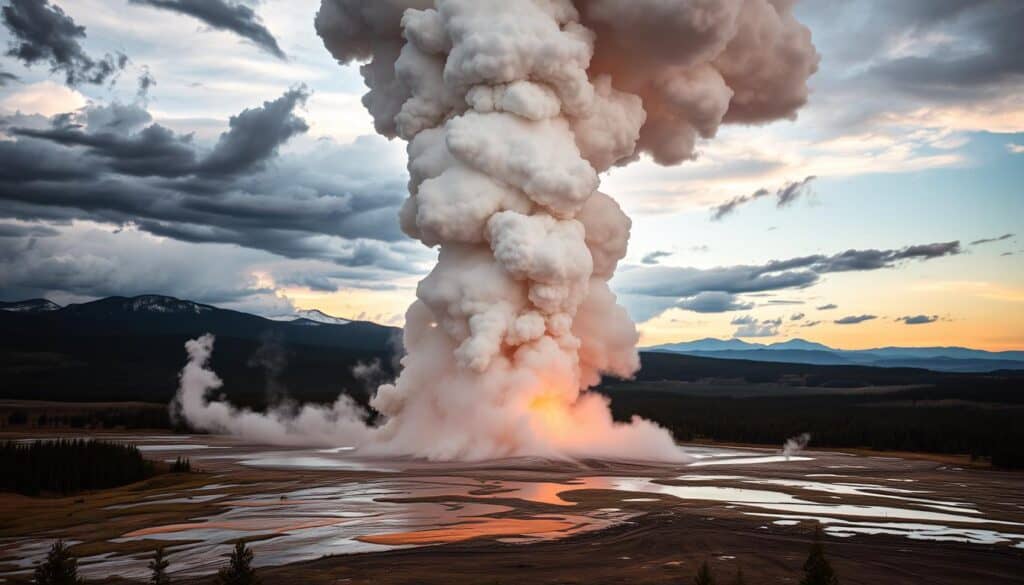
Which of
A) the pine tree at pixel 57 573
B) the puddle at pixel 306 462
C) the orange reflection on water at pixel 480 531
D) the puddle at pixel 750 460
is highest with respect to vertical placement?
the pine tree at pixel 57 573

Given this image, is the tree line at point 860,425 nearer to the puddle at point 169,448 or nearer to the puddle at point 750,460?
the puddle at point 750,460

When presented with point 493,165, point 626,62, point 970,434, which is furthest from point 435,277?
point 970,434

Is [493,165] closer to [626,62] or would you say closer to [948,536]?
[626,62]

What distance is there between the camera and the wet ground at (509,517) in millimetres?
32562

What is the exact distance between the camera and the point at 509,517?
4091cm

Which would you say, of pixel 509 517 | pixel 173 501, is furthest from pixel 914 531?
pixel 173 501

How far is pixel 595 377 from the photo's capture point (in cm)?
7850

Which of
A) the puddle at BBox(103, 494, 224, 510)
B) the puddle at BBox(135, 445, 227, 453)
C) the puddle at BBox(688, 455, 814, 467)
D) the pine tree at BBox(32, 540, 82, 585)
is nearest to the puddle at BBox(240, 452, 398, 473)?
the puddle at BBox(135, 445, 227, 453)

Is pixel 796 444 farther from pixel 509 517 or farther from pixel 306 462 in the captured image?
pixel 509 517

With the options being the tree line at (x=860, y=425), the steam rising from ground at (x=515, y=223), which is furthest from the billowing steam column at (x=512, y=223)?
the tree line at (x=860, y=425)

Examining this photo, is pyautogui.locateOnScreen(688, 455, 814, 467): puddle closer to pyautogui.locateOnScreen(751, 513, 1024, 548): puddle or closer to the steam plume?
the steam plume

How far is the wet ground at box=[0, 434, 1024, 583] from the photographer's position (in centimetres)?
3256

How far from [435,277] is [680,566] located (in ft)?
142

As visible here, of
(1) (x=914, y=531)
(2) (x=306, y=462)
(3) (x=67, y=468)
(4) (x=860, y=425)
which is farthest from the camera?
(4) (x=860, y=425)
